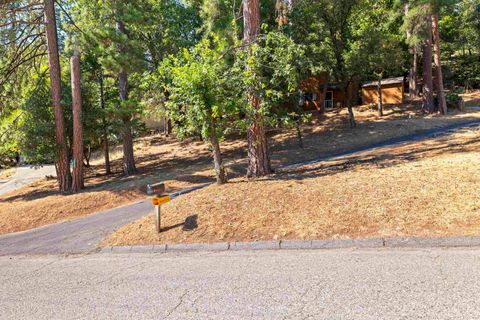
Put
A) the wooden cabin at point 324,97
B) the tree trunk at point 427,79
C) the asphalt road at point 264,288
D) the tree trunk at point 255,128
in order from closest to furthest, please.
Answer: the asphalt road at point 264,288 → the tree trunk at point 255,128 → the tree trunk at point 427,79 → the wooden cabin at point 324,97

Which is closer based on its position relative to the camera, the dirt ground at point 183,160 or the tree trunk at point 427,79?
the dirt ground at point 183,160

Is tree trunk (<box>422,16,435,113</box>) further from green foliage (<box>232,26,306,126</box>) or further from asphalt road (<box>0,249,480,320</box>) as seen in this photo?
asphalt road (<box>0,249,480,320</box>)

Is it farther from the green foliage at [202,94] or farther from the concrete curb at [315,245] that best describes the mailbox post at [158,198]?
the green foliage at [202,94]

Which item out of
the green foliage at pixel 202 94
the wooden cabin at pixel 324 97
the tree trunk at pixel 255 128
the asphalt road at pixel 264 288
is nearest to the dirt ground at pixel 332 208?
the asphalt road at pixel 264 288

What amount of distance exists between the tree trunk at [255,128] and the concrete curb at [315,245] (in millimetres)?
3836

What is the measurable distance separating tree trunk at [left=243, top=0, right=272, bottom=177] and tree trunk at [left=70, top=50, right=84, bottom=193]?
7.09m

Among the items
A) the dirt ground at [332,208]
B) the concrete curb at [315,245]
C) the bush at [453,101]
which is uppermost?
the bush at [453,101]

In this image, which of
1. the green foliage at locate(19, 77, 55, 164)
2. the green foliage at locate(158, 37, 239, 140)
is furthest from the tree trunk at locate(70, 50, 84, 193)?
the green foliage at locate(158, 37, 239, 140)

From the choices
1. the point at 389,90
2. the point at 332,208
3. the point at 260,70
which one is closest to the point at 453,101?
the point at 389,90

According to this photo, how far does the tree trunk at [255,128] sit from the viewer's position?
30.5ft

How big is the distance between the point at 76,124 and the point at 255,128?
7.84 meters

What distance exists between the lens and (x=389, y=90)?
108 ft

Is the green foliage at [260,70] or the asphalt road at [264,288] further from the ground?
the green foliage at [260,70]

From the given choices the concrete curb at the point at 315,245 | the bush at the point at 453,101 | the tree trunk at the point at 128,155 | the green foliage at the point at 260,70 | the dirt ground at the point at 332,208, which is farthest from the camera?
the bush at the point at 453,101
